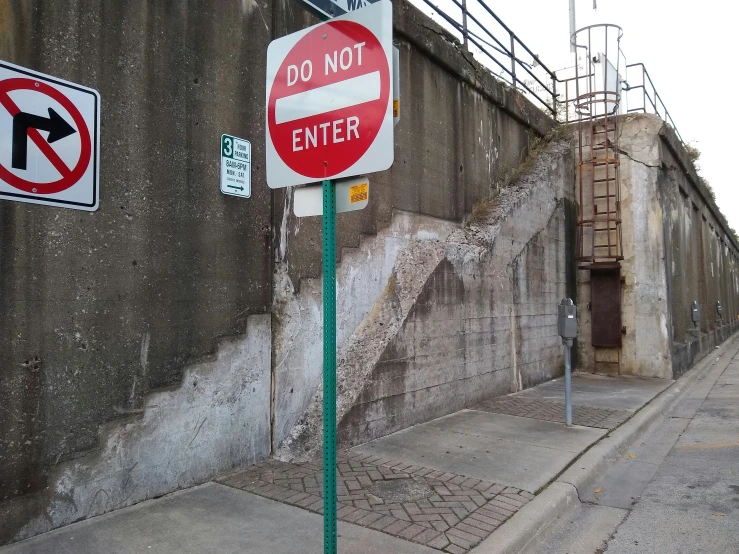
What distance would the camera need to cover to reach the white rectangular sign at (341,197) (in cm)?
260

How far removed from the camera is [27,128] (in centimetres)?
362

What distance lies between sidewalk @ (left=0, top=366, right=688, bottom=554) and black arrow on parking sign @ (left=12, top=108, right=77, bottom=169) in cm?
235

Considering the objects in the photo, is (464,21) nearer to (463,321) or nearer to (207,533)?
(463,321)

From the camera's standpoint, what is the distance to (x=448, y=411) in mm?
7473

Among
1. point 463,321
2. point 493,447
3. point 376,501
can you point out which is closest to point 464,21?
point 463,321

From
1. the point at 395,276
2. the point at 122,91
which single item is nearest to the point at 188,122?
the point at 122,91

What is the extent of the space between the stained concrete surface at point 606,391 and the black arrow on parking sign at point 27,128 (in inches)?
286

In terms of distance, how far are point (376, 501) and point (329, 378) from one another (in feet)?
6.68

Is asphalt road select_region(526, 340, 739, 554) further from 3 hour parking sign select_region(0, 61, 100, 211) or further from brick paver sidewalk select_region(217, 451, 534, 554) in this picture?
3 hour parking sign select_region(0, 61, 100, 211)

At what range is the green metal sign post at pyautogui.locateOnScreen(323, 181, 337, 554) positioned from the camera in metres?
2.62

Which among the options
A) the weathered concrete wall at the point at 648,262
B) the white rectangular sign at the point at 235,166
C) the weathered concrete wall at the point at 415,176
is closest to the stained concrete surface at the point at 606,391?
the weathered concrete wall at the point at 648,262

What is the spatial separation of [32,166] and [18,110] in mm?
343

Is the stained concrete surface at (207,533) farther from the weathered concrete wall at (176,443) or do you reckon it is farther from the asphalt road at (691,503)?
the asphalt road at (691,503)

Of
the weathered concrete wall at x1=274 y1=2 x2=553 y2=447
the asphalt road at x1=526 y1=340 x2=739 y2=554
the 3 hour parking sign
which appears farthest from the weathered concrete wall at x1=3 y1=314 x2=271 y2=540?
the asphalt road at x1=526 y1=340 x2=739 y2=554
